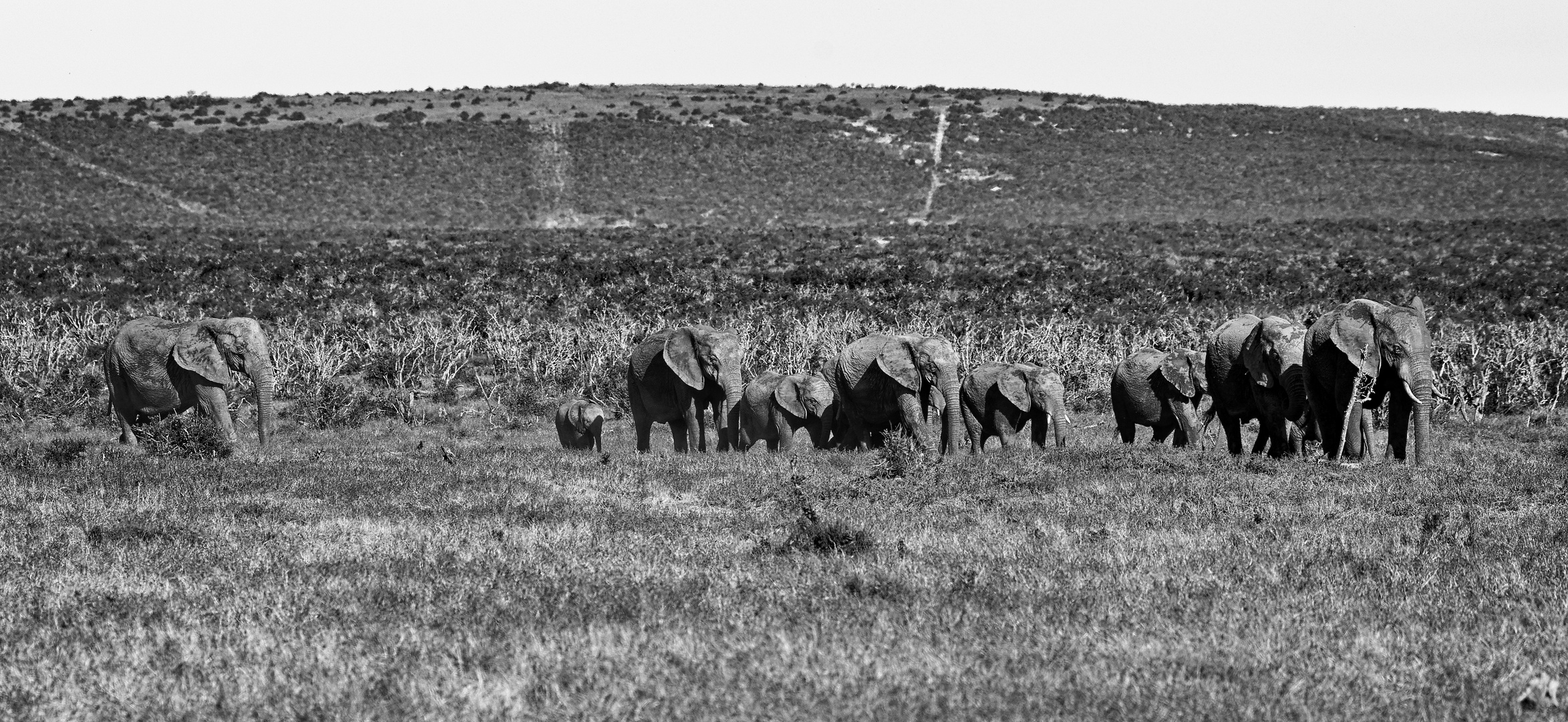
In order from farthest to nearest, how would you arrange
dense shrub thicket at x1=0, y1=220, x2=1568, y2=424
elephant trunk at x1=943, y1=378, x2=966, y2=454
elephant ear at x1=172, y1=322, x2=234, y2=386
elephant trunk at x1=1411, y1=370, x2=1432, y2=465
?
dense shrub thicket at x1=0, y1=220, x2=1568, y2=424 < elephant trunk at x1=943, y1=378, x2=966, y2=454 < elephant ear at x1=172, y1=322, x2=234, y2=386 < elephant trunk at x1=1411, y1=370, x2=1432, y2=465

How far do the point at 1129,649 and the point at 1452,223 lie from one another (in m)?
54.8

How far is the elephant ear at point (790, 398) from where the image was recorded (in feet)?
65.4

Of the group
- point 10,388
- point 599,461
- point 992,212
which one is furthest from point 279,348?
point 992,212

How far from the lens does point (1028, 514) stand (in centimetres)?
1065

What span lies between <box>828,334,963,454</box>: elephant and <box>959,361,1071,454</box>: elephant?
661 millimetres

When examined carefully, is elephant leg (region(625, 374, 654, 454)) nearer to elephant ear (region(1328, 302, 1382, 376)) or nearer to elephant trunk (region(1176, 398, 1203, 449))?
elephant trunk (region(1176, 398, 1203, 449))

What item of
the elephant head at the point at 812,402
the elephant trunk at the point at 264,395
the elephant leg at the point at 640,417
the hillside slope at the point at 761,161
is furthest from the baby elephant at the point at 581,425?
the hillside slope at the point at 761,161

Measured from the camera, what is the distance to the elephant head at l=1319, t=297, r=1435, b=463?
45.2 ft

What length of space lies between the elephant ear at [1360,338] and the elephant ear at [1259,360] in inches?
71.5

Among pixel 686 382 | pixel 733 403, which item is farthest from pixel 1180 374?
pixel 686 382

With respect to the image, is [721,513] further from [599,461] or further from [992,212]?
[992,212]

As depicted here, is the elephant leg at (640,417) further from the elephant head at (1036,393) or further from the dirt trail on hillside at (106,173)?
the dirt trail on hillside at (106,173)

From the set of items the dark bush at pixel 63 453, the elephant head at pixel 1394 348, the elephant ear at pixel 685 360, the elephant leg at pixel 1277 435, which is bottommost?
the elephant leg at pixel 1277 435

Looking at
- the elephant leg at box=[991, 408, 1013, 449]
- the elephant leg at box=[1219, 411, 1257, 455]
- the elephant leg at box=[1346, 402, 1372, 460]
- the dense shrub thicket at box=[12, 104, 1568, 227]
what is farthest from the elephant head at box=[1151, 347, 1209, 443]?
the dense shrub thicket at box=[12, 104, 1568, 227]
